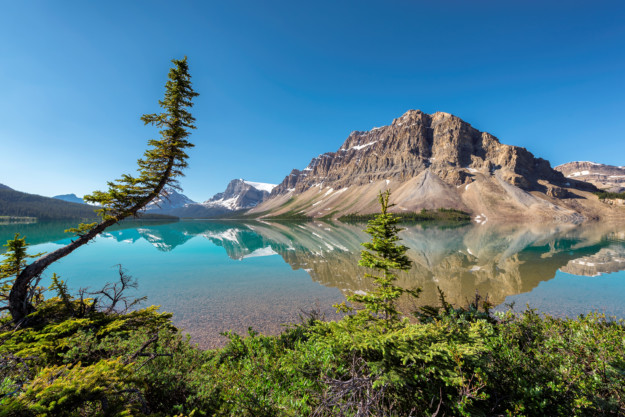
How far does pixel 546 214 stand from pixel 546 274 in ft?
536

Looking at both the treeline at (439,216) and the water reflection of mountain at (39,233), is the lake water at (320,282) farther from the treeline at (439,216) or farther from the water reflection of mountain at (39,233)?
the treeline at (439,216)

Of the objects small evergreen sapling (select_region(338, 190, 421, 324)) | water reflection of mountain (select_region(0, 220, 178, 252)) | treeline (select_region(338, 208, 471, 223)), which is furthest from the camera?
treeline (select_region(338, 208, 471, 223))

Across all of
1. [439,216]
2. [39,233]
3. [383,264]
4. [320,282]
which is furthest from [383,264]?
[439,216]

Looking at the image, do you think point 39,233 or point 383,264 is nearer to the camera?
point 383,264

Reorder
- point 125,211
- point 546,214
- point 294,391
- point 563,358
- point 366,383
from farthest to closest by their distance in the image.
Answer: point 546,214
point 125,211
point 563,358
point 294,391
point 366,383

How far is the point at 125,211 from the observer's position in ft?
36.4

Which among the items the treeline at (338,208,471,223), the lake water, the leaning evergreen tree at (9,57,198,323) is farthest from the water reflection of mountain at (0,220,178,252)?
the treeline at (338,208,471,223)

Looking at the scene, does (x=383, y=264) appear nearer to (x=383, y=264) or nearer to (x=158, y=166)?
(x=383, y=264)

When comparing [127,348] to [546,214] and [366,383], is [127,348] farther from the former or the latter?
[546,214]

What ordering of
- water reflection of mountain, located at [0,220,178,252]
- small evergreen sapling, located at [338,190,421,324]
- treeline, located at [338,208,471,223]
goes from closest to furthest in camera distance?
small evergreen sapling, located at [338,190,421,324], water reflection of mountain, located at [0,220,178,252], treeline, located at [338,208,471,223]

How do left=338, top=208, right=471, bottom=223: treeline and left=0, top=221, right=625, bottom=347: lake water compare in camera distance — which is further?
left=338, top=208, right=471, bottom=223: treeline

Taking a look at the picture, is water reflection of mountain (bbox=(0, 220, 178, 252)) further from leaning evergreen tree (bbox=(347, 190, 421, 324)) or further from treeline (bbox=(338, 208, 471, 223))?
treeline (bbox=(338, 208, 471, 223))

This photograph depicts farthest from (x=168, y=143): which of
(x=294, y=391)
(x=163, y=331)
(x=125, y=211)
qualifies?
(x=294, y=391)

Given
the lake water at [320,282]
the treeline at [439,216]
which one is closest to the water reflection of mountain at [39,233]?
the lake water at [320,282]
